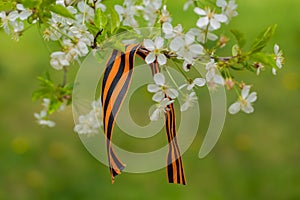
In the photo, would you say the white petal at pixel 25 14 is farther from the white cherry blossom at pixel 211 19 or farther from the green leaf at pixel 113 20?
the white cherry blossom at pixel 211 19

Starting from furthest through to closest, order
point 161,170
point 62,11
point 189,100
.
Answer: point 161,170, point 189,100, point 62,11

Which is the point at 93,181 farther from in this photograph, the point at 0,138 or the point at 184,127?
the point at 184,127

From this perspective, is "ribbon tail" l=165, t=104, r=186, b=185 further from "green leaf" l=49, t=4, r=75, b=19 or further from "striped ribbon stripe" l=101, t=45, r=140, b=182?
"green leaf" l=49, t=4, r=75, b=19

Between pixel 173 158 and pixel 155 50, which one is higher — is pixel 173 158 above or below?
below

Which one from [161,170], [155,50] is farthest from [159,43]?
[161,170]

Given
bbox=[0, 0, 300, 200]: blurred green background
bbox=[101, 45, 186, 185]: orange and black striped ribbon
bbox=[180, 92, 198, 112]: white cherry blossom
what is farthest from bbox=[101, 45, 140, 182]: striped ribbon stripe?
bbox=[0, 0, 300, 200]: blurred green background

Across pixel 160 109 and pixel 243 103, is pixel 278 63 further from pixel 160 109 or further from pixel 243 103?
pixel 160 109

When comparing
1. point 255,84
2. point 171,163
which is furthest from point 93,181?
point 171,163
